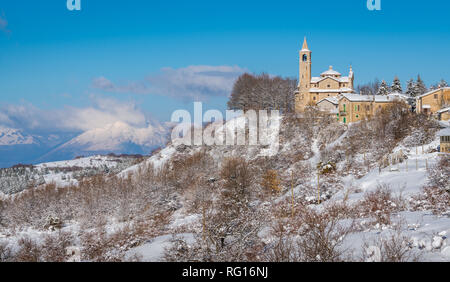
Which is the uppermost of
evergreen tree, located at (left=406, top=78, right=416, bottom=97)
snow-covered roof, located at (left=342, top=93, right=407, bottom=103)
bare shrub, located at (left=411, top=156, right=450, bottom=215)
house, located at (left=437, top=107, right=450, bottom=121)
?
evergreen tree, located at (left=406, top=78, right=416, bottom=97)

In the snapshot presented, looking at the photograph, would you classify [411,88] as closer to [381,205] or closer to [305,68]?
[305,68]

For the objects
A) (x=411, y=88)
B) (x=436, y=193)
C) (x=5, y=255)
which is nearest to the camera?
(x=5, y=255)

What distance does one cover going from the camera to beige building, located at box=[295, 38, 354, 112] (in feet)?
232

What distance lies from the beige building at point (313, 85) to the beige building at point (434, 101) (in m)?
16.1

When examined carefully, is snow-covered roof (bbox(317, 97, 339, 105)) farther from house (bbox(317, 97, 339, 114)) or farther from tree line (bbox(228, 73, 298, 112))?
tree line (bbox(228, 73, 298, 112))

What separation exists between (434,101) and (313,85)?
22.2m

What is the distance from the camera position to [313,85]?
71.4m

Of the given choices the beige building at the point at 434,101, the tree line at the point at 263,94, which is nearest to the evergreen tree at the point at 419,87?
the beige building at the point at 434,101

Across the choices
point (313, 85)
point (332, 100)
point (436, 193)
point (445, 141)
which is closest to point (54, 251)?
point (436, 193)

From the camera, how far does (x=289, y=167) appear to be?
50000mm

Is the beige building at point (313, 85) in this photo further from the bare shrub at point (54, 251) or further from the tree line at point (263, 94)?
the bare shrub at point (54, 251)

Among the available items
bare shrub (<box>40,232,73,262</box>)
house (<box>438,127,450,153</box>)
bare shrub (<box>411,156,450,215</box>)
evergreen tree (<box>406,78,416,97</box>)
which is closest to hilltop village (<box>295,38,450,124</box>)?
evergreen tree (<box>406,78,416,97</box>)

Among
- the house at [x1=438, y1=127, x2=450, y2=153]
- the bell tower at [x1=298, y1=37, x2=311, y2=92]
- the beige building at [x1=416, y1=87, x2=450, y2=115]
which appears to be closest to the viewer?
the house at [x1=438, y1=127, x2=450, y2=153]

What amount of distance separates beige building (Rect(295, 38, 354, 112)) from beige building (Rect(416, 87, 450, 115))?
1611 centimetres
